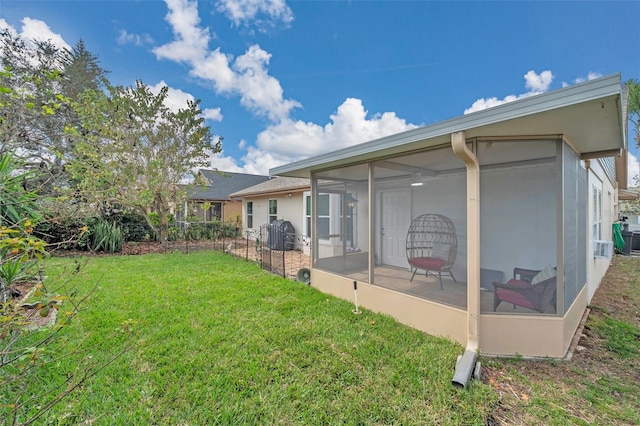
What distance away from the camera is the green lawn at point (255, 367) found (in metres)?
2.36

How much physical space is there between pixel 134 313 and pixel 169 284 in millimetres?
1685

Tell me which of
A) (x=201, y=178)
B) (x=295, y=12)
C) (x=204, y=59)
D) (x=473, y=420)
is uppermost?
(x=295, y=12)

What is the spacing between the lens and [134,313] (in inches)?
170

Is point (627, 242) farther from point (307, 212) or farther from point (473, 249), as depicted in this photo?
point (473, 249)

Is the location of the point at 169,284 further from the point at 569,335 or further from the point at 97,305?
the point at 569,335

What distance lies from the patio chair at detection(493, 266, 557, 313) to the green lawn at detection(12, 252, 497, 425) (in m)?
0.91

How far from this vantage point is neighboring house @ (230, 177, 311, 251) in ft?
35.5

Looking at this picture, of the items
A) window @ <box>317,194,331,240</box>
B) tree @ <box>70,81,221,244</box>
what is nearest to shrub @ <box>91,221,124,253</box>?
tree @ <box>70,81,221,244</box>

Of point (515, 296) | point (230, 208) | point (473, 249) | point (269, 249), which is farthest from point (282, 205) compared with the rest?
point (515, 296)

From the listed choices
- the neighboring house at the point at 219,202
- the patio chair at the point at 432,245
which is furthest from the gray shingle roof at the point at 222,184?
the patio chair at the point at 432,245

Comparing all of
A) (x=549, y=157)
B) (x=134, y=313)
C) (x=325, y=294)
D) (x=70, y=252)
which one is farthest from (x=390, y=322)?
(x=70, y=252)

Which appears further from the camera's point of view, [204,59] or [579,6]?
Answer: [204,59]

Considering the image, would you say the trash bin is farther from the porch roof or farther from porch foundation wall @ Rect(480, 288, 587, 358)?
porch foundation wall @ Rect(480, 288, 587, 358)

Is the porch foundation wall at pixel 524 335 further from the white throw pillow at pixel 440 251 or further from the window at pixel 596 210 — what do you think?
the window at pixel 596 210
